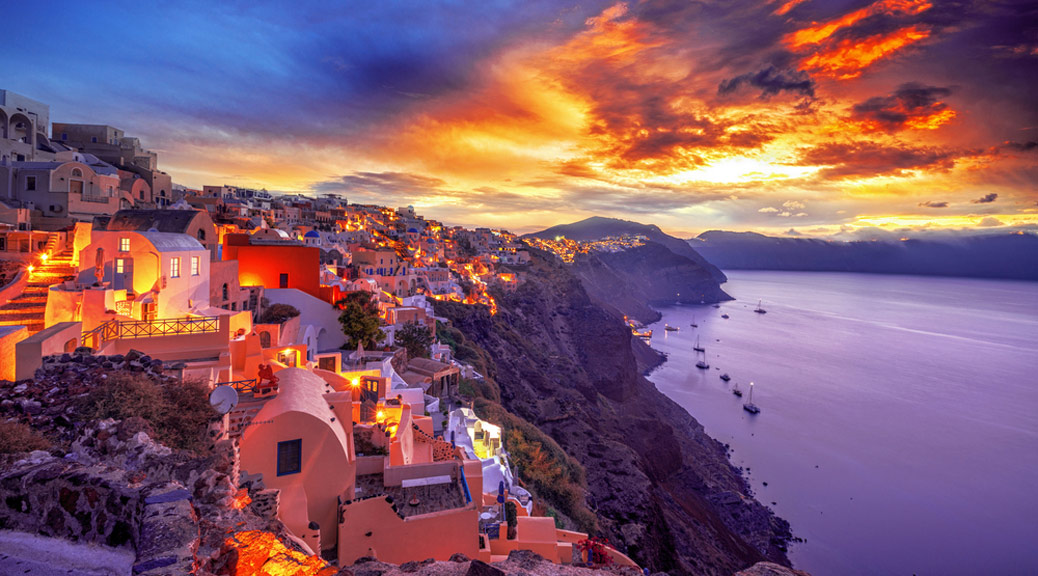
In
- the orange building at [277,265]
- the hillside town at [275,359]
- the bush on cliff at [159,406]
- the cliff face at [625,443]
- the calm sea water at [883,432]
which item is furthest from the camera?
the calm sea water at [883,432]

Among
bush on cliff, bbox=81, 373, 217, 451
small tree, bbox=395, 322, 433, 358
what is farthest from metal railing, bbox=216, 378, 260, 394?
small tree, bbox=395, 322, 433, 358

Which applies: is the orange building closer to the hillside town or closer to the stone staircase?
the hillside town

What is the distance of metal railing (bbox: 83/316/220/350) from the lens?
9.23 meters

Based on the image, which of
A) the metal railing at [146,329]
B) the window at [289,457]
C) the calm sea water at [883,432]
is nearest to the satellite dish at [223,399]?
the window at [289,457]

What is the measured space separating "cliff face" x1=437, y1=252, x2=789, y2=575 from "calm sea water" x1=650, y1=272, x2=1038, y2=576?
3233mm

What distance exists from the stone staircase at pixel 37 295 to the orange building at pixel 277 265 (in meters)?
4.86

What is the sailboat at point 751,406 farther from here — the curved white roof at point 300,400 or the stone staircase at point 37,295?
the stone staircase at point 37,295

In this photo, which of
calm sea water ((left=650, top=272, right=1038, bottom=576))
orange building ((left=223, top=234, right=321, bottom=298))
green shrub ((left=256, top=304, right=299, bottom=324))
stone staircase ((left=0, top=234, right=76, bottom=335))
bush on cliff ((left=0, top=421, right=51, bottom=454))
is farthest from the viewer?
calm sea water ((left=650, top=272, right=1038, bottom=576))

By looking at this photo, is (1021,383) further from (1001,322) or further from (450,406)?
(450,406)

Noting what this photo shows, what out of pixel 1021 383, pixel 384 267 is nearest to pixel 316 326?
pixel 384 267

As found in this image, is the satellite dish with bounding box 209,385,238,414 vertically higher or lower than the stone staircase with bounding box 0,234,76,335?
lower

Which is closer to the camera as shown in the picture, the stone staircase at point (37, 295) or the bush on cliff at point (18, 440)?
the bush on cliff at point (18, 440)

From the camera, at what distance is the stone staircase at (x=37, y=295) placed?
386 inches

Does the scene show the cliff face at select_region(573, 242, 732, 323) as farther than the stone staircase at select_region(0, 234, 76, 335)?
Yes
